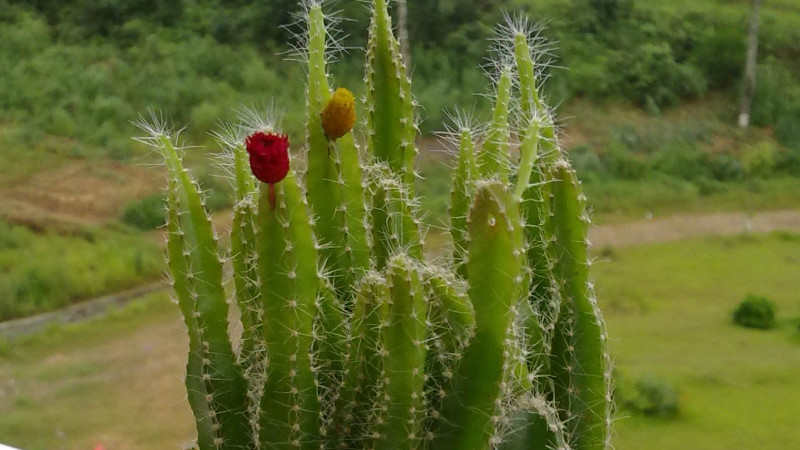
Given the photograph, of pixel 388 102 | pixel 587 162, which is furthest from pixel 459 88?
pixel 388 102

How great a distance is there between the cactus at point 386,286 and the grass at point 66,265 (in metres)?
2.64

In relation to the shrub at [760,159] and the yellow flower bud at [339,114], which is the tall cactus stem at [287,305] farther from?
the shrub at [760,159]

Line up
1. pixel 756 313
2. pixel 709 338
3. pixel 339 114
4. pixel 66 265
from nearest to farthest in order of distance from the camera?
pixel 339 114 → pixel 756 313 → pixel 709 338 → pixel 66 265

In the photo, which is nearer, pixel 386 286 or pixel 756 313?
pixel 386 286

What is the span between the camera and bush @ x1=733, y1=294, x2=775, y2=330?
2824mm

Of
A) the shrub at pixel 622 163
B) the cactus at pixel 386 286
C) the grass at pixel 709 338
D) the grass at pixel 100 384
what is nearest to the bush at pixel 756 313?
the grass at pixel 709 338

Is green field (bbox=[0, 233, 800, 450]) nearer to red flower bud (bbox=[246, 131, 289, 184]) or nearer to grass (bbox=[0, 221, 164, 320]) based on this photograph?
grass (bbox=[0, 221, 164, 320])

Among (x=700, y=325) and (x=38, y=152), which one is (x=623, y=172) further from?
(x=38, y=152)

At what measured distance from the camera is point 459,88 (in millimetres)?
2590

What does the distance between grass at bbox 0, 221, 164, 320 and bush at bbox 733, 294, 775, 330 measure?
215cm

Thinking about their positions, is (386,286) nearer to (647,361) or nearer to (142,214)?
(647,361)

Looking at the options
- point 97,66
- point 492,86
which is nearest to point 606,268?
point 97,66

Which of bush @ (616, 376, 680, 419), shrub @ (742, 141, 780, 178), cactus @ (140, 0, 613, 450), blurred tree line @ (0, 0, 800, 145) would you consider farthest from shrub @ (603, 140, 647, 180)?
cactus @ (140, 0, 613, 450)

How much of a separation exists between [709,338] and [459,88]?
4.17ft
